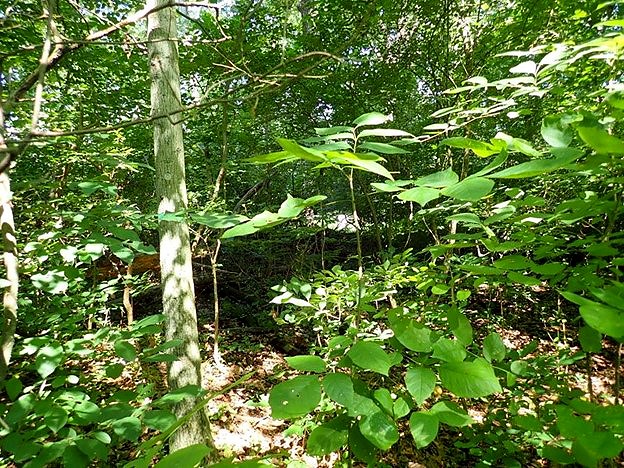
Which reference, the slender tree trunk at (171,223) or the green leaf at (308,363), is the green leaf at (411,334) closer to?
the green leaf at (308,363)

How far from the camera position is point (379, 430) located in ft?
2.04

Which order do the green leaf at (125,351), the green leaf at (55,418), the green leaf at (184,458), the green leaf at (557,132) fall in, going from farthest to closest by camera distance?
the green leaf at (125,351) → the green leaf at (55,418) → the green leaf at (557,132) → the green leaf at (184,458)

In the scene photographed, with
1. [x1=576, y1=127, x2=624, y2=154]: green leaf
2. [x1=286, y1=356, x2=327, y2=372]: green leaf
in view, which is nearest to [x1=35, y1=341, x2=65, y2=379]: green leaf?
[x1=286, y1=356, x2=327, y2=372]: green leaf

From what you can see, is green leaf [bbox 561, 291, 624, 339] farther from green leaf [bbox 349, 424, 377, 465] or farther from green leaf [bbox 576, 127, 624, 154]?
green leaf [bbox 349, 424, 377, 465]

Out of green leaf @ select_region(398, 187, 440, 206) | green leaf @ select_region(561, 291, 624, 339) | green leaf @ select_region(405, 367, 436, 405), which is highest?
green leaf @ select_region(398, 187, 440, 206)

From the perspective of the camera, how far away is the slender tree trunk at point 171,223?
96.7 inches

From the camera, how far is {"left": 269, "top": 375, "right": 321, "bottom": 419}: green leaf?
563mm

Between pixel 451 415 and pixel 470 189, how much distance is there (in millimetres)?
444

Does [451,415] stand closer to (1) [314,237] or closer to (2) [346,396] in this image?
(2) [346,396]

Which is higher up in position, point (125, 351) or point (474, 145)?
point (474, 145)

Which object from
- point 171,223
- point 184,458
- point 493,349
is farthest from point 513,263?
point 171,223

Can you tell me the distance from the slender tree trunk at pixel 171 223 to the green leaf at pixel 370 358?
82.8 inches

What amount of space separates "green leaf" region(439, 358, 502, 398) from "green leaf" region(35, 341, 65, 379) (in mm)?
1384

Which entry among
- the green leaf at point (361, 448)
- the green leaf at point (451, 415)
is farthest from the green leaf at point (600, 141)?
the green leaf at point (361, 448)
